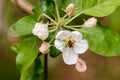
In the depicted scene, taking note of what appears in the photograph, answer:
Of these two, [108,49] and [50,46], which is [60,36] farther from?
[108,49]

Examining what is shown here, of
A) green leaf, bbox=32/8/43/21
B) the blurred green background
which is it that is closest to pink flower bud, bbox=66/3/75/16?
green leaf, bbox=32/8/43/21

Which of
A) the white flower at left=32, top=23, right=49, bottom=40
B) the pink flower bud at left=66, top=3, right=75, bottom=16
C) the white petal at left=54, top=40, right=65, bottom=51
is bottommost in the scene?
the white petal at left=54, top=40, right=65, bottom=51

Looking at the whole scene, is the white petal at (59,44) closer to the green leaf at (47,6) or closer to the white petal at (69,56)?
the white petal at (69,56)

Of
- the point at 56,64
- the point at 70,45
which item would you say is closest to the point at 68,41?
the point at 70,45

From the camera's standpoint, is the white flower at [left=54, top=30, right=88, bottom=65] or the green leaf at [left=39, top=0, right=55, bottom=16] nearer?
the white flower at [left=54, top=30, right=88, bottom=65]

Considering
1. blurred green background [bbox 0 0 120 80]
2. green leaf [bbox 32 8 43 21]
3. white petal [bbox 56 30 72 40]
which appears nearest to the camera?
white petal [bbox 56 30 72 40]

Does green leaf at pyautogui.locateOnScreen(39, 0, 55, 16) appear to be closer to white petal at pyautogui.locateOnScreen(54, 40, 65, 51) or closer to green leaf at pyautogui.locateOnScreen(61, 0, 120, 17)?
green leaf at pyautogui.locateOnScreen(61, 0, 120, 17)
